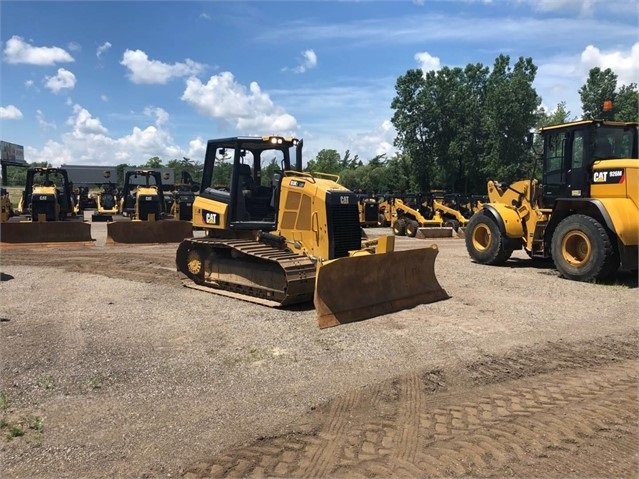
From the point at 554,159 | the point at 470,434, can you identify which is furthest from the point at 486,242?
the point at 470,434

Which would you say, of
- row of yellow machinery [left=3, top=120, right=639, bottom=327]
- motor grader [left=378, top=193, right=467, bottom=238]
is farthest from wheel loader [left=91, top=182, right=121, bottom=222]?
row of yellow machinery [left=3, top=120, right=639, bottom=327]

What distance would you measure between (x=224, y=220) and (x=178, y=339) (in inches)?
140

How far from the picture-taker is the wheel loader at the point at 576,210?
9.79m

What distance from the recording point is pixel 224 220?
940cm

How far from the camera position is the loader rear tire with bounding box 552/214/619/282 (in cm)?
979

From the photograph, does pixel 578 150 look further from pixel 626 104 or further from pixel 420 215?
pixel 626 104

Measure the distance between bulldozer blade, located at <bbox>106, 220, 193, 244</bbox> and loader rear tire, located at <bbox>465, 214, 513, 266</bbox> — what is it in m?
9.26

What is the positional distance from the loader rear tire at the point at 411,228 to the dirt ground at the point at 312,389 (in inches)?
539

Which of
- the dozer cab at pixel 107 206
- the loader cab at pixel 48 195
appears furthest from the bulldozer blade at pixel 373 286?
the dozer cab at pixel 107 206

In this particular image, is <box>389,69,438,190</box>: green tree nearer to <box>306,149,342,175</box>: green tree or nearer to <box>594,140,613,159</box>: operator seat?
<box>306,149,342,175</box>: green tree

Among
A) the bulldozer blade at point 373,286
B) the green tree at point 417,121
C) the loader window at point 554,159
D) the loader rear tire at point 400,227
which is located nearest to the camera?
the bulldozer blade at point 373,286

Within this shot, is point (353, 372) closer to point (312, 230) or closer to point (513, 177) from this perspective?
point (312, 230)

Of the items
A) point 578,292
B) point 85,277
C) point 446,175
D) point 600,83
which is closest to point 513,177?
point 446,175

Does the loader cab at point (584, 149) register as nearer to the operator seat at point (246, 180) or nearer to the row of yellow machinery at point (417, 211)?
the operator seat at point (246, 180)
